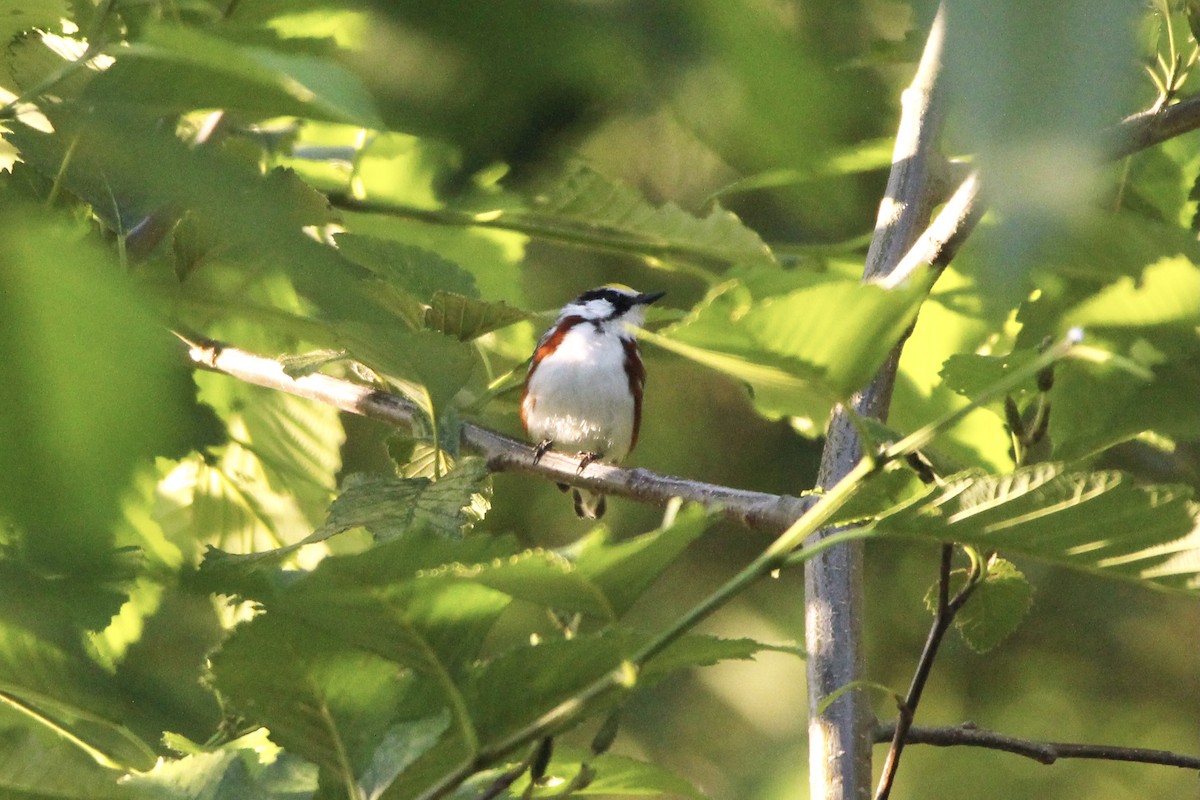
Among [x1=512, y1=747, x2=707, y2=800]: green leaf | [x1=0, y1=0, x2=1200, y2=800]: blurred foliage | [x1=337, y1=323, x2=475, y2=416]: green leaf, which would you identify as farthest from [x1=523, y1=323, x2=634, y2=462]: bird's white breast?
[x1=512, y1=747, x2=707, y2=800]: green leaf

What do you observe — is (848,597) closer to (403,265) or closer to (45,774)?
(403,265)

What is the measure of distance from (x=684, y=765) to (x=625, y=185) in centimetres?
317

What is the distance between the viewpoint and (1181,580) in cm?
63

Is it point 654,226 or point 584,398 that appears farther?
point 584,398


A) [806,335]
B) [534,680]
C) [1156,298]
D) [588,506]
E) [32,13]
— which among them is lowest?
[534,680]

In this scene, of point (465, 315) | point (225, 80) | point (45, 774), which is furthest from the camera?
point (465, 315)

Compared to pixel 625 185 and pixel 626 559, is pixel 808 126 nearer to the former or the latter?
pixel 626 559

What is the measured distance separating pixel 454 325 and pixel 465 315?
0.02 metres

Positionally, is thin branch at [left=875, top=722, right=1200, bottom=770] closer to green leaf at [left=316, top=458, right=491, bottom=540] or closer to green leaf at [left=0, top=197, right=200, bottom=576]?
green leaf at [left=316, top=458, right=491, bottom=540]

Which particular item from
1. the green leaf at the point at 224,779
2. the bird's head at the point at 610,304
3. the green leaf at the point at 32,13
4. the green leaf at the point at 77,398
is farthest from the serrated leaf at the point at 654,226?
the bird's head at the point at 610,304

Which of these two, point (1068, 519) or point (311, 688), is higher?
point (1068, 519)

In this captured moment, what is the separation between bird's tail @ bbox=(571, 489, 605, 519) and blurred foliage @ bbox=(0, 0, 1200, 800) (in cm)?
192

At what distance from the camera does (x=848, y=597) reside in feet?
3.79

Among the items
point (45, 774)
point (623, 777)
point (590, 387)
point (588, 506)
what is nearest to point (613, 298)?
point (590, 387)
